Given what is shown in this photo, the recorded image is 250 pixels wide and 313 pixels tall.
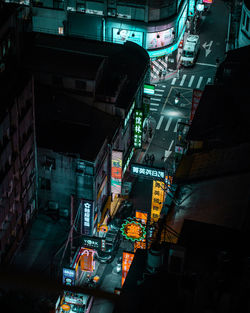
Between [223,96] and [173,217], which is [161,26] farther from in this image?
[173,217]

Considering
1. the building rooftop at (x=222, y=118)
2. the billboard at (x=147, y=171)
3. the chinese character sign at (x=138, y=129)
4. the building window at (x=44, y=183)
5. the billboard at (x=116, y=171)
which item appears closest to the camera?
the building rooftop at (x=222, y=118)

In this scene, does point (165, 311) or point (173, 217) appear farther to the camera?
point (173, 217)

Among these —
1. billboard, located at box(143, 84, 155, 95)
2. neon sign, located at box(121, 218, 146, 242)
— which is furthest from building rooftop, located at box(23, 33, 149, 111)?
neon sign, located at box(121, 218, 146, 242)

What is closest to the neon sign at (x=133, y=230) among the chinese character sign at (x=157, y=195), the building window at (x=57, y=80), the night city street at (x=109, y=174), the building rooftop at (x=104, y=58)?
the night city street at (x=109, y=174)

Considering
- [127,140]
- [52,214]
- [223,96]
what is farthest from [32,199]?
[223,96]

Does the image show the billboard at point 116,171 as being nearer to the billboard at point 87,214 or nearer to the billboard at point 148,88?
the billboard at point 87,214

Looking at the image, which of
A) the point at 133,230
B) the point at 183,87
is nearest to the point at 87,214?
the point at 133,230

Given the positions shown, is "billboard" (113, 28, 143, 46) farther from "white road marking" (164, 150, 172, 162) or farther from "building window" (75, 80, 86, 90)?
"building window" (75, 80, 86, 90)
